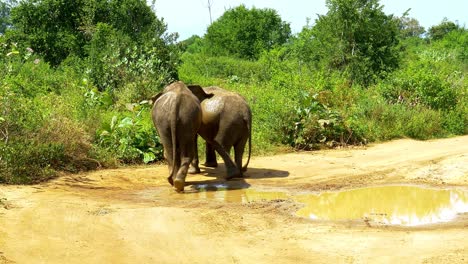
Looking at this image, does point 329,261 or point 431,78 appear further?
point 431,78

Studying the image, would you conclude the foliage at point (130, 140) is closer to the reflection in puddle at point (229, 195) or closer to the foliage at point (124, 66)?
the reflection in puddle at point (229, 195)

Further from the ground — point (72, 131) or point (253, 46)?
point (253, 46)

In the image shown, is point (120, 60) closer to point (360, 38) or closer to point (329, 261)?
point (360, 38)

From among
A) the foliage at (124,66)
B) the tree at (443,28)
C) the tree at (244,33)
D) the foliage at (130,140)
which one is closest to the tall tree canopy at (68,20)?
the foliage at (124,66)

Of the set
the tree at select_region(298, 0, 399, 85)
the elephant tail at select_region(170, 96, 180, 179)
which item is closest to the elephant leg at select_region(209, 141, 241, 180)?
the elephant tail at select_region(170, 96, 180, 179)

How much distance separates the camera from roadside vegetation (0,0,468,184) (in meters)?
9.34

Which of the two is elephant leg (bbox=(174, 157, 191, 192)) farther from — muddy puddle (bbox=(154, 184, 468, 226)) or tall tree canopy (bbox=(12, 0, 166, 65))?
tall tree canopy (bbox=(12, 0, 166, 65))

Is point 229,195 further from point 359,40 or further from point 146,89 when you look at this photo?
point 359,40

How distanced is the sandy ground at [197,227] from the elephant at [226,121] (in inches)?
22.5

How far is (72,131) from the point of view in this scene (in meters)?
9.59

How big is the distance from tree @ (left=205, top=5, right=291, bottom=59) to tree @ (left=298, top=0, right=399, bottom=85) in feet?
55.3

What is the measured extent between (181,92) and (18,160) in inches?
105

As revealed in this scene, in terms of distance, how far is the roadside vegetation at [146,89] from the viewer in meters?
9.34

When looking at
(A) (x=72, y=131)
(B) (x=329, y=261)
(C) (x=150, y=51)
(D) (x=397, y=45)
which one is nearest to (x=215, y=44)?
(D) (x=397, y=45)
